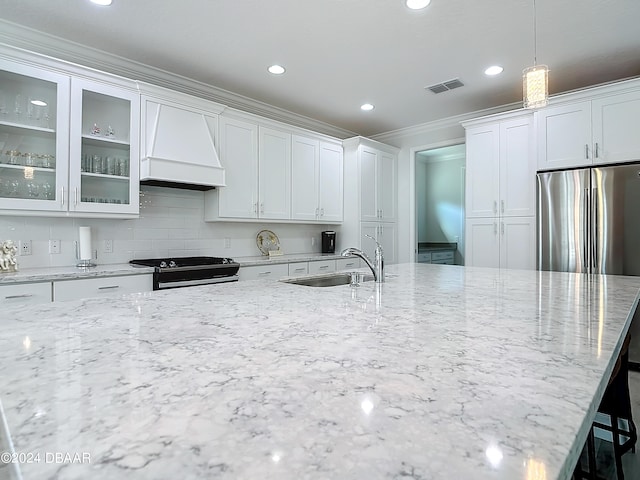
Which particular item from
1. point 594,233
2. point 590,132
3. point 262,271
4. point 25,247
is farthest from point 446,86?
point 25,247

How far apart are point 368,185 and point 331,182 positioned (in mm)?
499

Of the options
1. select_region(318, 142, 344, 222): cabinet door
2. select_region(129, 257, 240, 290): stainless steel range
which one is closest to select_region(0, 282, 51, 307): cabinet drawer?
select_region(129, 257, 240, 290): stainless steel range

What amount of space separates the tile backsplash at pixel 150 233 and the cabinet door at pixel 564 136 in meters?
2.95

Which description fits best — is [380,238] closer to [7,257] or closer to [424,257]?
[424,257]

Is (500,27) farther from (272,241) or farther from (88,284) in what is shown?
(88,284)

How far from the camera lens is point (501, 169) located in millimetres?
3893

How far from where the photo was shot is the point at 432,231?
7.10 metres

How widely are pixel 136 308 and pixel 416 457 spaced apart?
1.10 metres

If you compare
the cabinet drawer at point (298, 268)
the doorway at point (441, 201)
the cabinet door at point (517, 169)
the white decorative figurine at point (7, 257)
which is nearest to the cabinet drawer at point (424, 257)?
the doorway at point (441, 201)

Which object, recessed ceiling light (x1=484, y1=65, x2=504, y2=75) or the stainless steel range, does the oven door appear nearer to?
the stainless steel range

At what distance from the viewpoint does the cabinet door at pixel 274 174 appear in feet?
12.9

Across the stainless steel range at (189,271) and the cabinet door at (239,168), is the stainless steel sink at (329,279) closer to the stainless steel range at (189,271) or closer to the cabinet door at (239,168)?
the stainless steel range at (189,271)

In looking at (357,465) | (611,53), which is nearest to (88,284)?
(357,465)

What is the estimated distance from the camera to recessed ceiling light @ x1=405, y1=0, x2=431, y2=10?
2330mm
